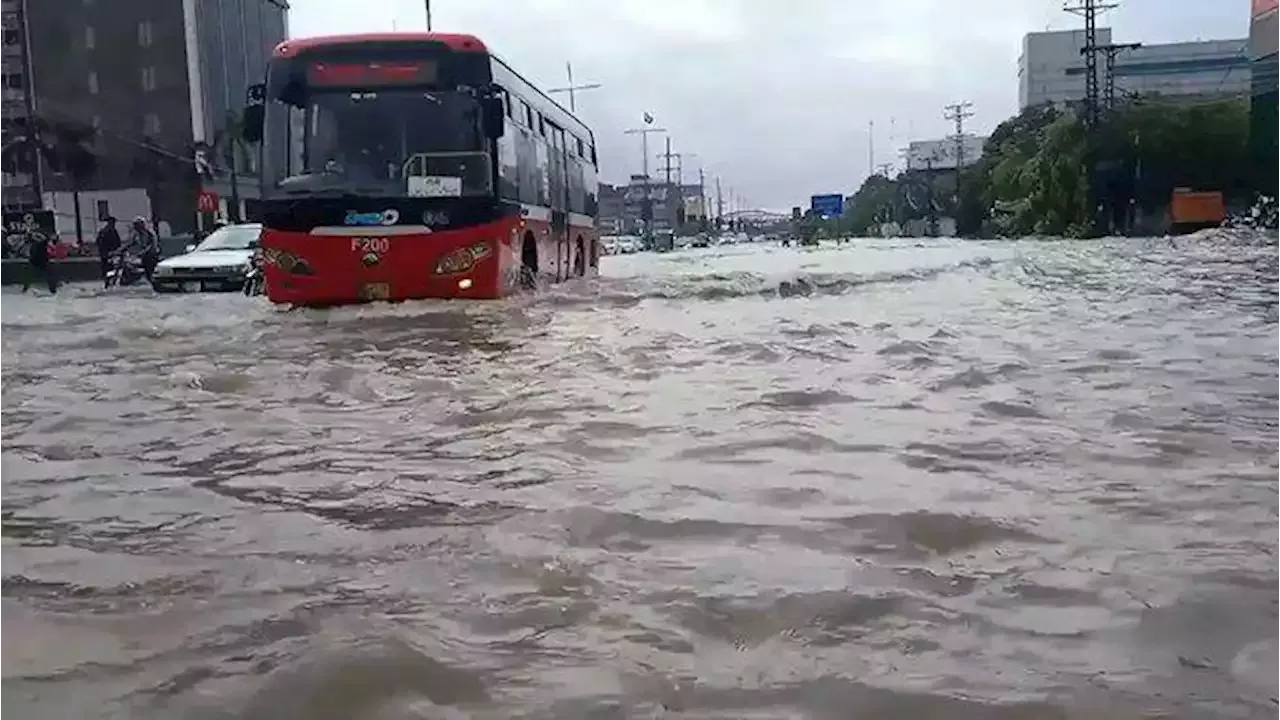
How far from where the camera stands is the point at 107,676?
2.61 meters

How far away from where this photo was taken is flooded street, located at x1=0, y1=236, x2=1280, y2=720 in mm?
2523

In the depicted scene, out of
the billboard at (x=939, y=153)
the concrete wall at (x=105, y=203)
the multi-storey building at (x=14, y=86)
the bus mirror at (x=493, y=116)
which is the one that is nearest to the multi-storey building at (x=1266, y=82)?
the bus mirror at (x=493, y=116)

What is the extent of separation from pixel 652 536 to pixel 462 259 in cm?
776

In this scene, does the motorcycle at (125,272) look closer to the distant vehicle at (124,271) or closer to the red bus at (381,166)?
the distant vehicle at (124,271)

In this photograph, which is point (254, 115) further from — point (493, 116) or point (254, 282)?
point (254, 282)

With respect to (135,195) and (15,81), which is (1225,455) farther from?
(15,81)

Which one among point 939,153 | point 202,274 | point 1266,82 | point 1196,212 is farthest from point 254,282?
point 939,153

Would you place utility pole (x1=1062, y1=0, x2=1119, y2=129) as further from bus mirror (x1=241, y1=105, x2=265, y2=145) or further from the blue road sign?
bus mirror (x1=241, y1=105, x2=265, y2=145)

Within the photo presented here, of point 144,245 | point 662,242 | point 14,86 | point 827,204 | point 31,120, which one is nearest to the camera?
point 144,245

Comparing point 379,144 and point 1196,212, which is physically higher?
point 379,144

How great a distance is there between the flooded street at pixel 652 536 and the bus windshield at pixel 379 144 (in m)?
3.27

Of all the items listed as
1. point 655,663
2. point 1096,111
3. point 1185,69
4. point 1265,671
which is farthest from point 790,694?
point 1185,69

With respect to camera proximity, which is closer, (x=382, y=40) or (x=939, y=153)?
(x=382, y=40)

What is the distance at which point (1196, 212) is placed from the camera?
44938mm
